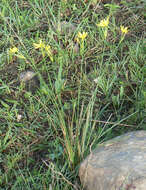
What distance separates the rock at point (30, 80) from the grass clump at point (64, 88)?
0.02 meters

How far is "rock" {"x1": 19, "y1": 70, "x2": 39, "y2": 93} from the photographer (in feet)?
7.27

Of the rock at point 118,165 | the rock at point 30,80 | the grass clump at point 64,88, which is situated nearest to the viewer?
the rock at point 118,165

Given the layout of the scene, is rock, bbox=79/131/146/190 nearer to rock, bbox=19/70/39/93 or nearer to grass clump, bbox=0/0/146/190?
grass clump, bbox=0/0/146/190

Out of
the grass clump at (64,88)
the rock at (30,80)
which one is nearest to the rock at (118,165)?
the grass clump at (64,88)

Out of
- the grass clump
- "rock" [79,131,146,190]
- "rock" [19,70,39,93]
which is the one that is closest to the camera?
"rock" [79,131,146,190]

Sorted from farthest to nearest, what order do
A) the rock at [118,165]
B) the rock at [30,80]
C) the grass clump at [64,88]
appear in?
the rock at [30,80]
the grass clump at [64,88]
the rock at [118,165]

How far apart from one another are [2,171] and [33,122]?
38cm

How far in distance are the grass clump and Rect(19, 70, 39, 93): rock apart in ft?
0.07

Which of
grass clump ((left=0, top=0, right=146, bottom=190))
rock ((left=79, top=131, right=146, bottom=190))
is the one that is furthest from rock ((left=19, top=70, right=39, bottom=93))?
rock ((left=79, top=131, right=146, bottom=190))

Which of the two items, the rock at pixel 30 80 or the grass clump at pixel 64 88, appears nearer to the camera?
the grass clump at pixel 64 88

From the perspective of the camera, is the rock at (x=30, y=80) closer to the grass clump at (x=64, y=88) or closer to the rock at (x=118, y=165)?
the grass clump at (x=64, y=88)

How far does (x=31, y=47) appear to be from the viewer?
94.6 inches

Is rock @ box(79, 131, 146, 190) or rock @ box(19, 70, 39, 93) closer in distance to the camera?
rock @ box(79, 131, 146, 190)

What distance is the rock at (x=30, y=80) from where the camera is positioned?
7.27 ft
